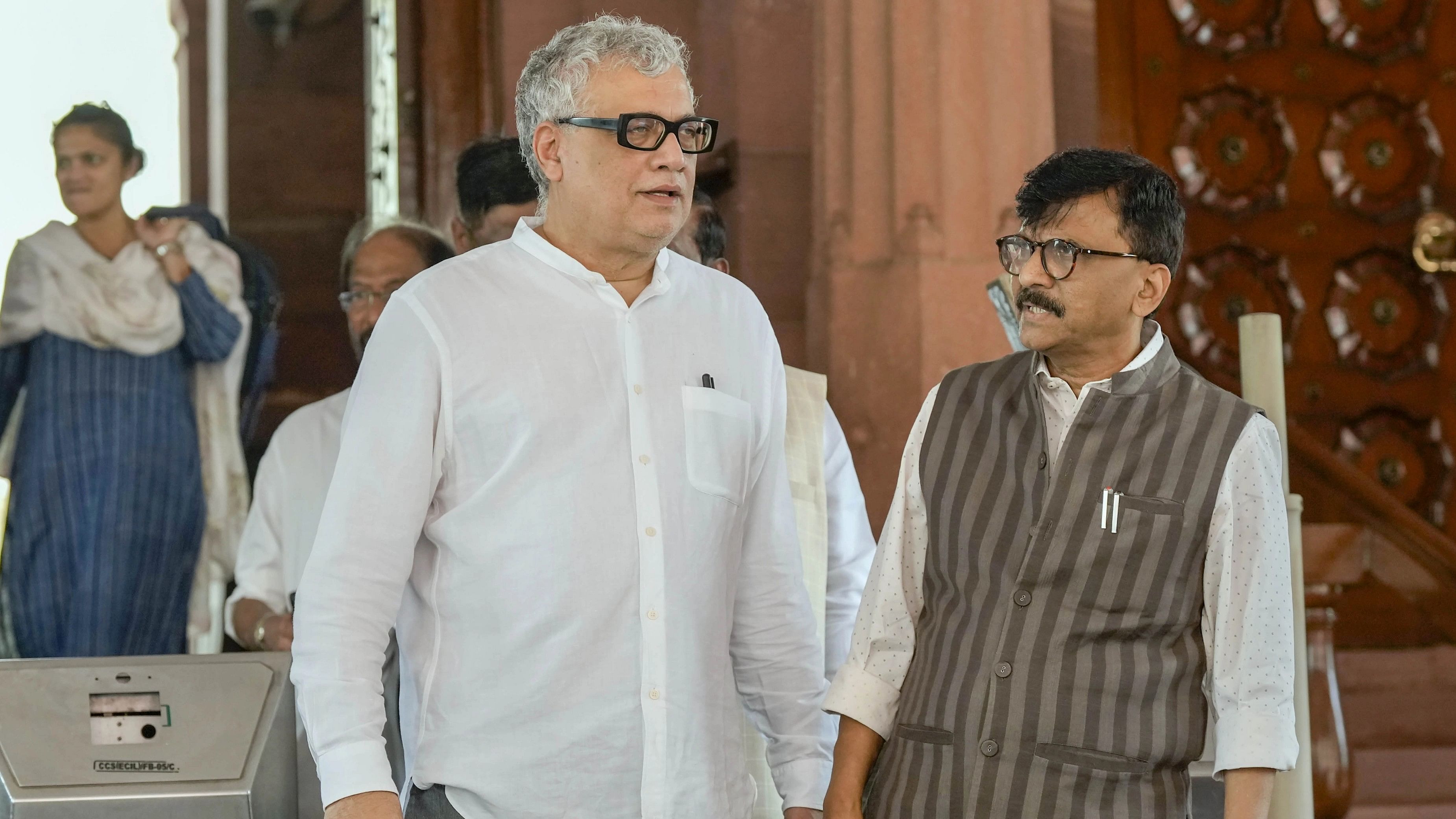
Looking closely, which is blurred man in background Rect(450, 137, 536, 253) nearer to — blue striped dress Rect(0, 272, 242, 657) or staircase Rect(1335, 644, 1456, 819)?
blue striped dress Rect(0, 272, 242, 657)

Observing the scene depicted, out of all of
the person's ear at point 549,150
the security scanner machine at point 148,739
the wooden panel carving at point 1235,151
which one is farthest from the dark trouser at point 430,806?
the wooden panel carving at point 1235,151

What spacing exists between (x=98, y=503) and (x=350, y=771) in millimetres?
1907

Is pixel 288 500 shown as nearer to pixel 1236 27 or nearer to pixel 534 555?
pixel 534 555

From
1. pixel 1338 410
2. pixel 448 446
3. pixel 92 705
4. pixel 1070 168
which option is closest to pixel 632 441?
pixel 448 446

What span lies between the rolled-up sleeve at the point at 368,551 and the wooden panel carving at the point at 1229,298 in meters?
2.93

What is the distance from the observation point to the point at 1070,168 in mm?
1965

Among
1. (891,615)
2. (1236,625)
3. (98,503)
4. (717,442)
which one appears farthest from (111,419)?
(1236,625)

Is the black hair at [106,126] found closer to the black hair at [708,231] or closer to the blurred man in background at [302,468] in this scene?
the blurred man in background at [302,468]

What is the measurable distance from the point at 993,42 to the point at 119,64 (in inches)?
77.4

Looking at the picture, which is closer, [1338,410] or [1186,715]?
[1186,715]

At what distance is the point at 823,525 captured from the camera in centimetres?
270

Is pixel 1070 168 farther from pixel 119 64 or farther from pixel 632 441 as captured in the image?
pixel 119 64

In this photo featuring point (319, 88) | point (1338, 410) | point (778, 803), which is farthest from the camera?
point (1338, 410)

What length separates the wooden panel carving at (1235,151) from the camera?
169 inches
